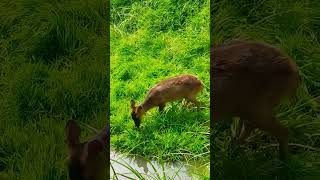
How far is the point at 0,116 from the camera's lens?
8.56 feet

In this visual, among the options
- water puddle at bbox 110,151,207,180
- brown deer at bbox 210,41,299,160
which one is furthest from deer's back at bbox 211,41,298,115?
water puddle at bbox 110,151,207,180

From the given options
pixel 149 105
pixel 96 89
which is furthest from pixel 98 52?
pixel 149 105

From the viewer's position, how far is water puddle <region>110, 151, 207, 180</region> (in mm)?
2342

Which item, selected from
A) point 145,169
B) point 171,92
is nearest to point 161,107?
point 171,92

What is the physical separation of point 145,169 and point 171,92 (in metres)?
0.39

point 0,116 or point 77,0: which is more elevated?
point 77,0

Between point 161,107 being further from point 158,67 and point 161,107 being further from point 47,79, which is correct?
point 47,79

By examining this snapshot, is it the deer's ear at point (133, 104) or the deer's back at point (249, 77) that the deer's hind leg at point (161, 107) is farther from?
the deer's back at point (249, 77)

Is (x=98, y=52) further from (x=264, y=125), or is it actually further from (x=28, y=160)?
(x=264, y=125)

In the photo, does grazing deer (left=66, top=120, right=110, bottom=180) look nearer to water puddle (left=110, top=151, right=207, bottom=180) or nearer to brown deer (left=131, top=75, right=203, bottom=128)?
water puddle (left=110, top=151, right=207, bottom=180)

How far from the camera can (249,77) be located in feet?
7.26

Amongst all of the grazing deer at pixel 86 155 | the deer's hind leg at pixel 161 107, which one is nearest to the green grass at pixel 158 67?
the deer's hind leg at pixel 161 107

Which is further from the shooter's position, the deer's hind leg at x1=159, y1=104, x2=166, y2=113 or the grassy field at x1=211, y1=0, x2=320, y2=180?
the deer's hind leg at x1=159, y1=104, x2=166, y2=113

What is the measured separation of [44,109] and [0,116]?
183 millimetres
